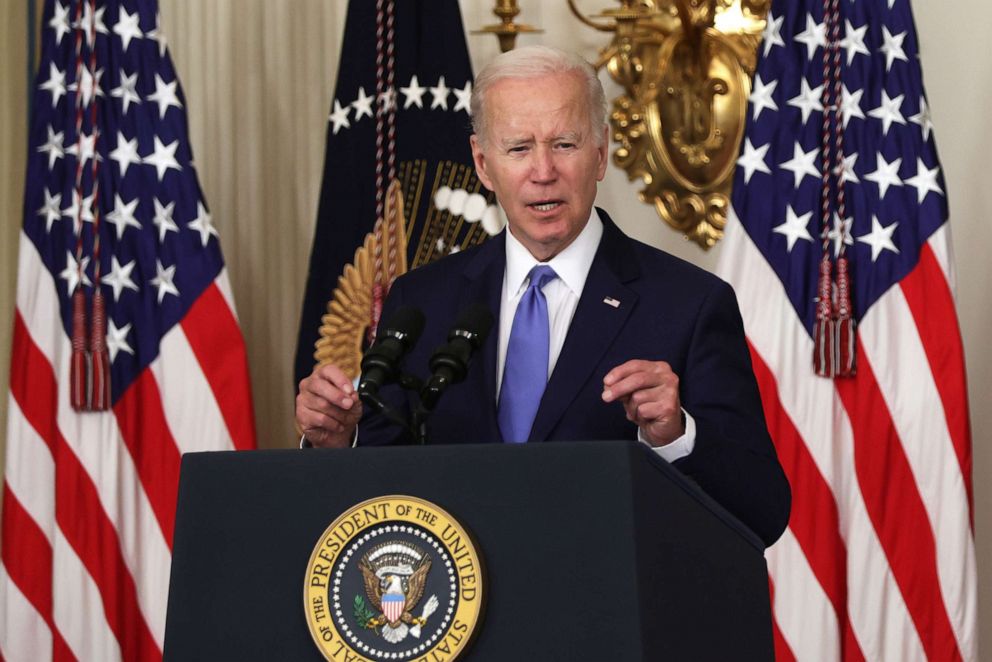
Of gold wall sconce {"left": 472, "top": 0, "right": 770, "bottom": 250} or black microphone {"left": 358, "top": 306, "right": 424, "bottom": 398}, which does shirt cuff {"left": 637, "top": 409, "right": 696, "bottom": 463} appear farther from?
gold wall sconce {"left": 472, "top": 0, "right": 770, "bottom": 250}

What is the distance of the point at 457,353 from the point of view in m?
1.91

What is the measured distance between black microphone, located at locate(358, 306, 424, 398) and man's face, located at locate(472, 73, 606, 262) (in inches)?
23.1

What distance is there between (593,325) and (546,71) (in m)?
0.47

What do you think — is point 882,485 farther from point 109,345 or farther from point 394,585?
point 394,585

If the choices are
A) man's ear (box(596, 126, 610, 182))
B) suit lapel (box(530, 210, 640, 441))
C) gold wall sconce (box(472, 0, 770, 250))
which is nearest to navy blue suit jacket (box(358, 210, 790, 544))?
suit lapel (box(530, 210, 640, 441))

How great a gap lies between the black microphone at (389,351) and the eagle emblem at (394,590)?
0.29 meters

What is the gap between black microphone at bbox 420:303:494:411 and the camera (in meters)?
1.87

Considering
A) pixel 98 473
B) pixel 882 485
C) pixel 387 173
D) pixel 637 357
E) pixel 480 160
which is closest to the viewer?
pixel 637 357

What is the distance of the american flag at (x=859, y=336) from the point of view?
3.87 m

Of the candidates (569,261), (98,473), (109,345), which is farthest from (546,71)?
(98,473)

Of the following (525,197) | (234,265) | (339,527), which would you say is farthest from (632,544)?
(234,265)

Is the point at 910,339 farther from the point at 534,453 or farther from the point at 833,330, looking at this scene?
the point at 534,453

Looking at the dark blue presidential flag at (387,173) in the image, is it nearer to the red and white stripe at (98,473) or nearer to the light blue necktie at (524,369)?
the red and white stripe at (98,473)

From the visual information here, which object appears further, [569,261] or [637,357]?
[569,261]
